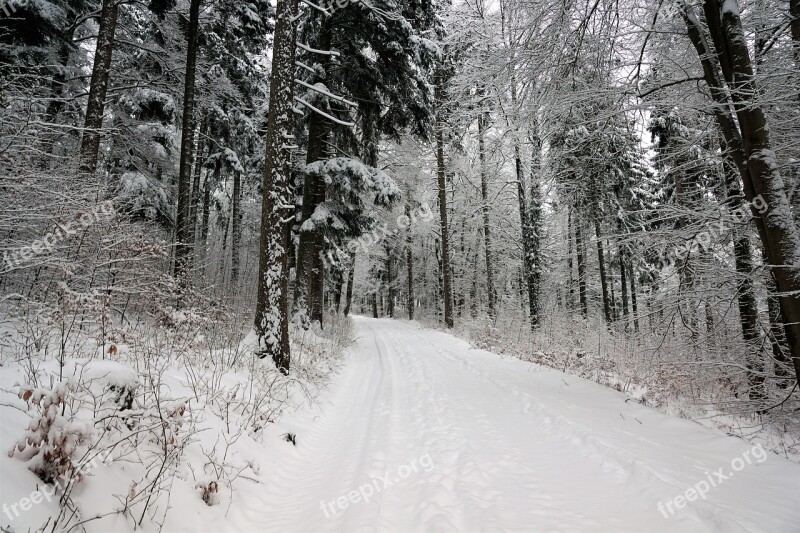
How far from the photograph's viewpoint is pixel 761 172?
3922mm

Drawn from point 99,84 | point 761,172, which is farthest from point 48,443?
point 99,84

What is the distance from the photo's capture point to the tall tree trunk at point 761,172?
3715mm

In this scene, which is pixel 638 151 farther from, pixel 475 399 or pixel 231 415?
pixel 231 415

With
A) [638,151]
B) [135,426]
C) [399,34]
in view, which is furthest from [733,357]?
[399,34]

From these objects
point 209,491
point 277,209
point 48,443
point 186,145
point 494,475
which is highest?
point 186,145

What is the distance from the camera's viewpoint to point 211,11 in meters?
12.6

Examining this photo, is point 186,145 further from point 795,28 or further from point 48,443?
point 795,28

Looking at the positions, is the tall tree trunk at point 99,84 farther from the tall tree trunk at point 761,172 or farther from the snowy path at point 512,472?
the tall tree trunk at point 761,172

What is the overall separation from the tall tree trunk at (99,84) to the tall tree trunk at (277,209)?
4.43 m

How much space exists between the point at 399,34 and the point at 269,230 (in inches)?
301

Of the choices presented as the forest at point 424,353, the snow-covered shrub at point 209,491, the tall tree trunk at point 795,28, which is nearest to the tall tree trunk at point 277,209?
the forest at point 424,353

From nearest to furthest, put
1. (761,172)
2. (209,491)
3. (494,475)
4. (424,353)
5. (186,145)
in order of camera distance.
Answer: (209,491) → (494,475) → (761,172) → (186,145) → (424,353)

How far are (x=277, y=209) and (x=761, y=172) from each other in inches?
280

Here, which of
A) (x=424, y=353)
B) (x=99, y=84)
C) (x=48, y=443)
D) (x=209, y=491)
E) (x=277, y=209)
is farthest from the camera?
(x=424, y=353)
